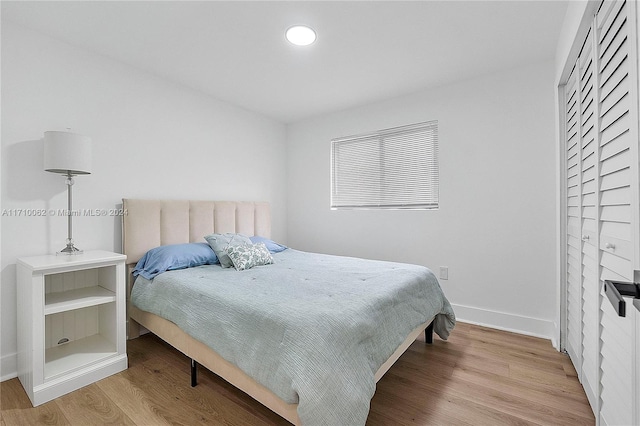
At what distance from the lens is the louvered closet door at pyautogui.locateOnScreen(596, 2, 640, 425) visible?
38.4 inches

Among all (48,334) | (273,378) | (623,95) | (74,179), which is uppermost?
(623,95)

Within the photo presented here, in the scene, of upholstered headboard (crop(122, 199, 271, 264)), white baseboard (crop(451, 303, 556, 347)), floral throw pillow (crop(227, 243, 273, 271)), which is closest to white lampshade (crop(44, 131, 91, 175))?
upholstered headboard (crop(122, 199, 271, 264))

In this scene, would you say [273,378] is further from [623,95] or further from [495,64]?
[495,64]

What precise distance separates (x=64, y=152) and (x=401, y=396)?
2707 mm

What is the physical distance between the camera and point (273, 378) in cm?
127

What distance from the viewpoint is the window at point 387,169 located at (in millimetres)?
3111

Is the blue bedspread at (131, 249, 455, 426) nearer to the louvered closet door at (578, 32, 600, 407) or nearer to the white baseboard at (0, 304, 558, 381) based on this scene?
the white baseboard at (0, 304, 558, 381)

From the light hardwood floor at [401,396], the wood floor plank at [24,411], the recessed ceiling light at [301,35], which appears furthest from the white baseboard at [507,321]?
the wood floor plank at [24,411]

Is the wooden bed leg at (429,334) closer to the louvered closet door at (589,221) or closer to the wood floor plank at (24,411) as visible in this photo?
the louvered closet door at (589,221)

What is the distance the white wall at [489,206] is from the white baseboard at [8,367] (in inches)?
122

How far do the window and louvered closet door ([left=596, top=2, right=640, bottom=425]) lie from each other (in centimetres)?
178

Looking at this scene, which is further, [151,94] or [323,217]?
[323,217]

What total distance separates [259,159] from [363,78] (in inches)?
66.9

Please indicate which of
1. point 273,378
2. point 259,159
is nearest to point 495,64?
point 259,159
